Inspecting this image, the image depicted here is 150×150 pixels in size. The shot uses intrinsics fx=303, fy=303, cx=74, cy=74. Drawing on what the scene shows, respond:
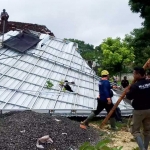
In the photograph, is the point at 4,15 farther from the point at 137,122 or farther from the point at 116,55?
the point at 116,55

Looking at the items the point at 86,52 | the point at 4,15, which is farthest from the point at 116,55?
the point at 86,52

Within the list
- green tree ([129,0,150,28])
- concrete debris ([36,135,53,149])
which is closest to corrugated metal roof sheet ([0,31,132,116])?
concrete debris ([36,135,53,149])

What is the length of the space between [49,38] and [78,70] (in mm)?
2859

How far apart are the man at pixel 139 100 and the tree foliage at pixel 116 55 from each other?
22773 mm

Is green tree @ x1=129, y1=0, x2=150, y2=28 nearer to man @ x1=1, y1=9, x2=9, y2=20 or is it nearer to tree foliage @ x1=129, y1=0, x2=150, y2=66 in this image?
tree foliage @ x1=129, y1=0, x2=150, y2=66

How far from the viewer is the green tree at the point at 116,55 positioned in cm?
2897

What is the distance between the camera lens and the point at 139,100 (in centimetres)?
517

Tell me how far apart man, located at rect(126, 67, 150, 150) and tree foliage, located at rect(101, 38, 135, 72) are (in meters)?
22.8

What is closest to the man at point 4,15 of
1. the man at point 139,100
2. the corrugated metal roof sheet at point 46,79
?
the corrugated metal roof sheet at point 46,79

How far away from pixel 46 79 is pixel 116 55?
20.2 metres

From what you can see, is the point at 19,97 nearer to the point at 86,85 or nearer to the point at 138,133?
the point at 86,85

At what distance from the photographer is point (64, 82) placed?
9625 millimetres

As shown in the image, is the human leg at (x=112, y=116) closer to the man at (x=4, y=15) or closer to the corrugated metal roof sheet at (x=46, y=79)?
the corrugated metal roof sheet at (x=46, y=79)

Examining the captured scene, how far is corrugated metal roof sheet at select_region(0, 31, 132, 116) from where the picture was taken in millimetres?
8203
